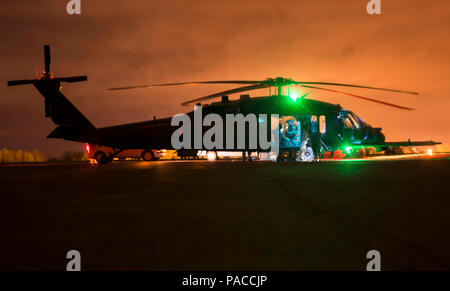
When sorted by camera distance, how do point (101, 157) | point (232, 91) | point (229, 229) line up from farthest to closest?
point (101, 157), point (232, 91), point (229, 229)

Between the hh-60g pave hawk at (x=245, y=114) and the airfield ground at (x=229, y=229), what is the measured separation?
42.5ft

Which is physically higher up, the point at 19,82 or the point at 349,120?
the point at 19,82

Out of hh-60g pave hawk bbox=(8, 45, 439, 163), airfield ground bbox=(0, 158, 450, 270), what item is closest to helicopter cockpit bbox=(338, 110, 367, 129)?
hh-60g pave hawk bbox=(8, 45, 439, 163)

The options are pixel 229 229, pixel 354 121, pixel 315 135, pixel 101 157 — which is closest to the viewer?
pixel 229 229

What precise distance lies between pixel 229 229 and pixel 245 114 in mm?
16363

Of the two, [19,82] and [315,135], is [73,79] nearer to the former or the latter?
[19,82]

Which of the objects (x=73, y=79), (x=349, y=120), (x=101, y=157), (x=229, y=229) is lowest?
(x=229, y=229)

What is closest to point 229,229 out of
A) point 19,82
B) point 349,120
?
point 349,120

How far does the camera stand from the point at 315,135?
71.6ft

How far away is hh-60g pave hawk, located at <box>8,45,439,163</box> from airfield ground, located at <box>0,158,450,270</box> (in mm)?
12957

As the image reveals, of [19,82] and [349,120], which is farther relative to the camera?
[349,120]

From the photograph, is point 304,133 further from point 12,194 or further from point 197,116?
point 12,194
